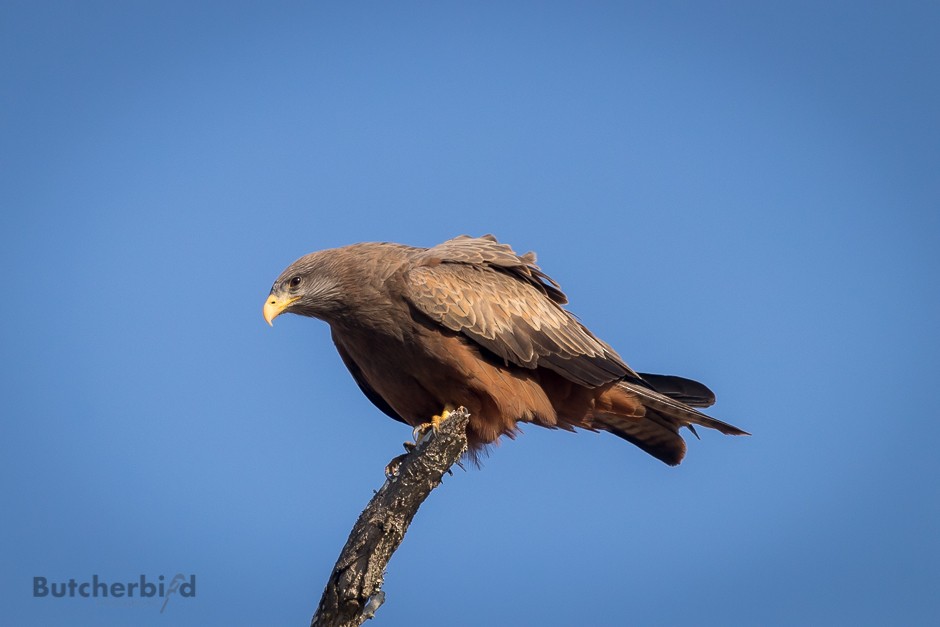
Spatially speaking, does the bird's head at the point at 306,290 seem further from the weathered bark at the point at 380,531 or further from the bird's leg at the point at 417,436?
the weathered bark at the point at 380,531

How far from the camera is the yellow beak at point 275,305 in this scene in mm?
9219

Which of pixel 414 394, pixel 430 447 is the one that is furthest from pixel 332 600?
pixel 414 394

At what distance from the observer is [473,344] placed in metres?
9.12

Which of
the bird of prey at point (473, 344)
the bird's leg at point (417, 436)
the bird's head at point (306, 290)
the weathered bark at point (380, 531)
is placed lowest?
the weathered bark at point (380, 531)

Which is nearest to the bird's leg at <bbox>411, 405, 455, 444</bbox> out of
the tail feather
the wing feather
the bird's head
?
the wing feather

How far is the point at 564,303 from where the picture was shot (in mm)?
10562

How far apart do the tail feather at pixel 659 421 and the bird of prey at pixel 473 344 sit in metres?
0.02

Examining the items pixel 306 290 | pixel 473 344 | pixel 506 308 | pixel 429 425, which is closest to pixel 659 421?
pixel 506 308

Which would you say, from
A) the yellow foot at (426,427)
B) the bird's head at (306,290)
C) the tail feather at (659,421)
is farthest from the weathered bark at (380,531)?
the tail feather at (659,421)

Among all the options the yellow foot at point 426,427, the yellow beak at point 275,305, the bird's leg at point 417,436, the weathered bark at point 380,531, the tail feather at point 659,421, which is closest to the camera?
the weathered bark at point 380,531

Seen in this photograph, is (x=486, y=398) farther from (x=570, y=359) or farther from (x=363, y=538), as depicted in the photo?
(x=363, y=538)

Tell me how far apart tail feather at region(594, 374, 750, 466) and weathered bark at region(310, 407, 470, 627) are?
2897 mm

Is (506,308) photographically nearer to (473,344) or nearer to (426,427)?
(473,344)

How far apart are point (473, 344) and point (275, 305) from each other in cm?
197
